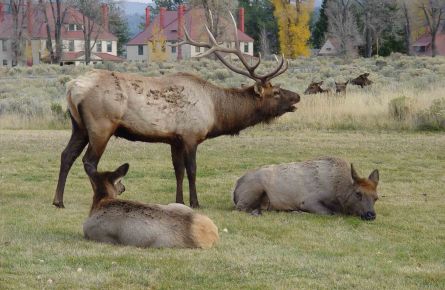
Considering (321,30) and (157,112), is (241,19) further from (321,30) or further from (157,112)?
(157,112)

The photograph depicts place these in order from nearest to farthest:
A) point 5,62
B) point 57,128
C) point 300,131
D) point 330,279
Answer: point 330,279 → point 300,131 → point 57,128 → point 5,62

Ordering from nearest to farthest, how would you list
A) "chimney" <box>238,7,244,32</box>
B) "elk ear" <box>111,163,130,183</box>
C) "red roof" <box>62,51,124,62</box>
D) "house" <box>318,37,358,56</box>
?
"elk ear" <box>111,163,130,183</box> < "house" <box>318,37,358,56</box> < "chimney" <box>238,7,244,32</box> < "red roof" <box>62,51,124,62</box>

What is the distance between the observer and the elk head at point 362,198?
1137cm

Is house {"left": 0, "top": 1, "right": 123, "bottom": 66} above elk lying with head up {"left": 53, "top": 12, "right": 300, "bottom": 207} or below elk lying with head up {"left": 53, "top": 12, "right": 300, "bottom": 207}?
above

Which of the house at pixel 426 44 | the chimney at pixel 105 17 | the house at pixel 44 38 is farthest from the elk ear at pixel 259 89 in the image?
the chimney at pixel 105 17

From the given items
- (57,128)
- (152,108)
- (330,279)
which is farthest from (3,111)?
(330,279)

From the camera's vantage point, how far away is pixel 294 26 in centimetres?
8150

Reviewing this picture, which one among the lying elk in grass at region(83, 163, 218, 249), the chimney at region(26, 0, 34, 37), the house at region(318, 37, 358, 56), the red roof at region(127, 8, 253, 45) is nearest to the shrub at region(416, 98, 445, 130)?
the lying elk in grass at region(83, 163, 218, 249)

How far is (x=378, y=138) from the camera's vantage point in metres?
21.5

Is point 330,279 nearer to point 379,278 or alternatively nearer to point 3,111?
point 379,278

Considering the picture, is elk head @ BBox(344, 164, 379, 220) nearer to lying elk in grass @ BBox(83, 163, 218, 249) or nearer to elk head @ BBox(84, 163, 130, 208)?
lying elk in grass @ BBox(83, 163, 218, 249)

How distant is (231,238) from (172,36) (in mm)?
84279

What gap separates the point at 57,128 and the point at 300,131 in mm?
7129

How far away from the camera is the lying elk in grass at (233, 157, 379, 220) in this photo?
465 inches
